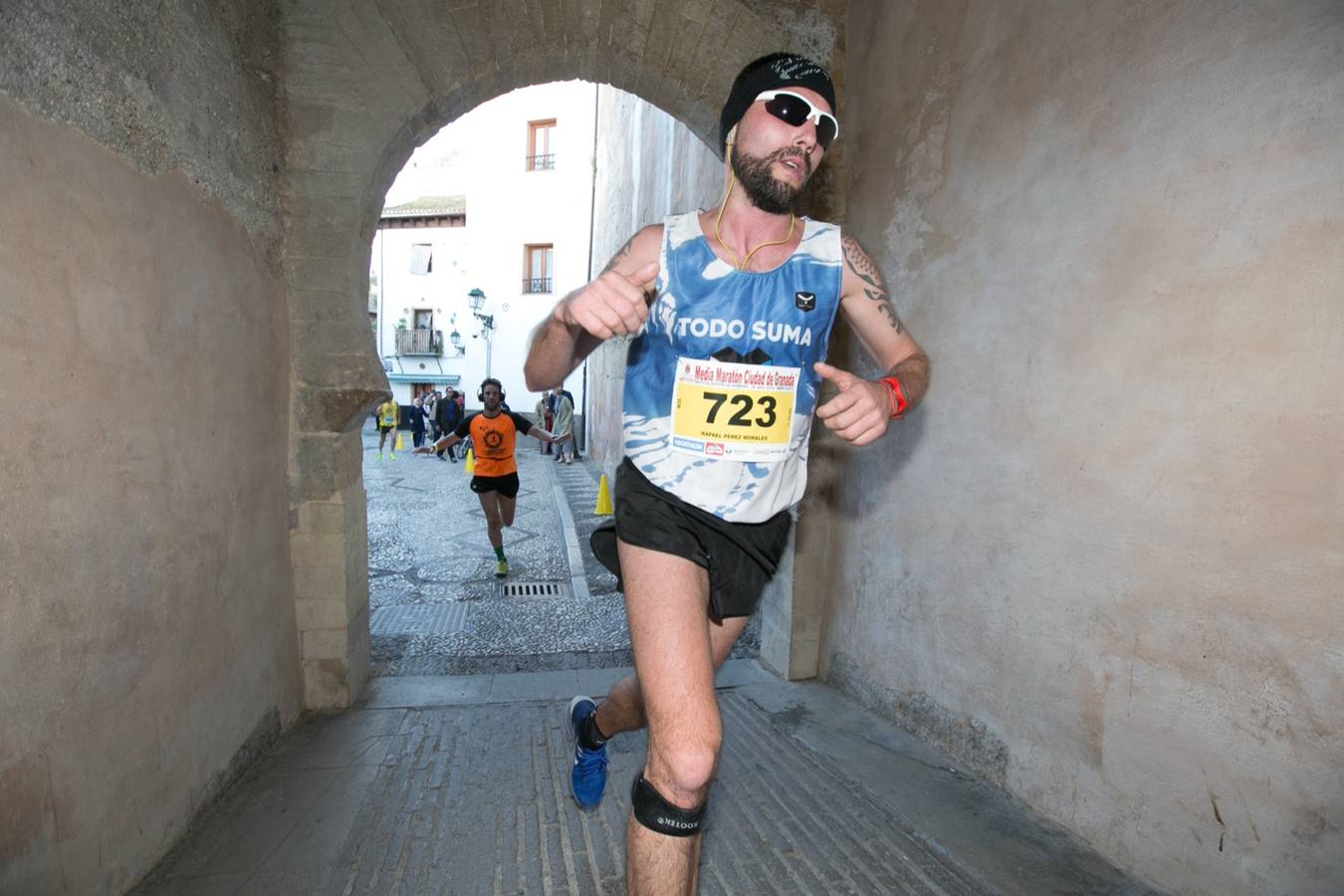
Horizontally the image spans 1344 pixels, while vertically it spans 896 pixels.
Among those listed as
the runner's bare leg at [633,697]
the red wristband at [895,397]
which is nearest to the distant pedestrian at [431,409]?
the runner's bare leg at [633,697]

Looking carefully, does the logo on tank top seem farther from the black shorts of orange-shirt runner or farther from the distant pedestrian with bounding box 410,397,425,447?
the distant pedestrian with bounding box 410,397,425,447

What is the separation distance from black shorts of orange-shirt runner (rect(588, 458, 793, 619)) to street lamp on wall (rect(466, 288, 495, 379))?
22.0 m

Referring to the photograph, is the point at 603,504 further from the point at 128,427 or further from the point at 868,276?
the point at 868,276

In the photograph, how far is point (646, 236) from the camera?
89.3 inches

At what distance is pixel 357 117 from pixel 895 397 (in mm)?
3120

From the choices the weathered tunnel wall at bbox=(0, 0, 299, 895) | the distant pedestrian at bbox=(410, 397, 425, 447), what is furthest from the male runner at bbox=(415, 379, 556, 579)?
the distant pedestrian at bbox=(410, 397, 425, 447)

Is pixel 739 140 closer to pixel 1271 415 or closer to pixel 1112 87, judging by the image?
pixel 1112 87

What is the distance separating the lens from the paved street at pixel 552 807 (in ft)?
7.84

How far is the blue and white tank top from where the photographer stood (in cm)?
213

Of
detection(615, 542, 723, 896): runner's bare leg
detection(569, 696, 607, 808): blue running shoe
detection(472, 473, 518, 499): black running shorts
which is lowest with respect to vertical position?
detection(569, 696, 607, 808): blue running shoe

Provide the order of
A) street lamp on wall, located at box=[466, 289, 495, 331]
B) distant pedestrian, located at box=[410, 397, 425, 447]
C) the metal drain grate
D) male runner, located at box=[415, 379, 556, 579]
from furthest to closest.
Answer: street lamp on wall, located at box=[466, 289, 495, 331], distant pedestrian, located at box=[410, 397, 425, 447], male runner, located at box=[415, 379, 556, 579], the metal drain grate

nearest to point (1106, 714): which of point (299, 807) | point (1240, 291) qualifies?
point (1240, 291)

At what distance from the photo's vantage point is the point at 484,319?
2480cm

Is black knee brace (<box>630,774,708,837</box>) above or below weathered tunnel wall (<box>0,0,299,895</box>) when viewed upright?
below
